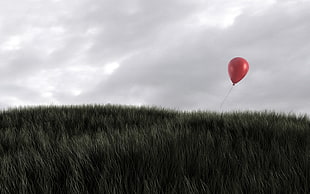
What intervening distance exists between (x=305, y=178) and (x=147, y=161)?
972 mm

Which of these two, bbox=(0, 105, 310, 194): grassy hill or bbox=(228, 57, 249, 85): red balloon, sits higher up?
bbox=(228, 57, 249, 85): red balloon

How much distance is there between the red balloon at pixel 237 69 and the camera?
7.07 metres

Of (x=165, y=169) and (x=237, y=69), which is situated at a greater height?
(x=237, y=69)

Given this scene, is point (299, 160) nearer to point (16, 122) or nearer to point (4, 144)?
point (4, 144)

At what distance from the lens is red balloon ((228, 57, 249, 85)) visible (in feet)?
23.2

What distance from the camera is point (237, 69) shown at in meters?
7.07

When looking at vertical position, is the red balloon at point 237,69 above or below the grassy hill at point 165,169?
above

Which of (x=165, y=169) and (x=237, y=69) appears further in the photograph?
(x=237, y=69)

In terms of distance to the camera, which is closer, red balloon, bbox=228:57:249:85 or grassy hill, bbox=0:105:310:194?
grassy hill, bbox=0:105:310:194

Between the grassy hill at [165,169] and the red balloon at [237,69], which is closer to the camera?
the grassy hill at [165,169]

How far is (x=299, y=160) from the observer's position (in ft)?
7.63

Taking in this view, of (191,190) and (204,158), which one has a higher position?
(204,158)

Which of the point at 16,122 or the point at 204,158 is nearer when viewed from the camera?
the point at 204,158

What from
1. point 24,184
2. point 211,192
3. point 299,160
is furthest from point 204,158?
point 24,184
